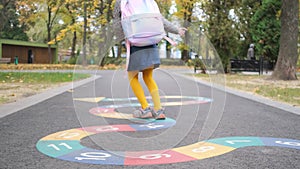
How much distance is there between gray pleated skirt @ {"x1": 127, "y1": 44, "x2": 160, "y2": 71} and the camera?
458 cm

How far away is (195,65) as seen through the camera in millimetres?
4363

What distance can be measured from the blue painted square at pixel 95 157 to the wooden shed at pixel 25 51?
3448 cm

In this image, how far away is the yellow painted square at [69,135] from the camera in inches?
156

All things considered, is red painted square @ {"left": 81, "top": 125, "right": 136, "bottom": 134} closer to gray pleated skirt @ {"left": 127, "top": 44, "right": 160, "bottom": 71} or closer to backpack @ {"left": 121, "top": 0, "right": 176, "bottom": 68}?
gray pleated skirt @ {"left": 127, "top": 44, "right": 160, "bottom": 71}

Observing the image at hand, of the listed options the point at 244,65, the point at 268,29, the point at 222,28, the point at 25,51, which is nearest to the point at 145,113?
the point at 222,28

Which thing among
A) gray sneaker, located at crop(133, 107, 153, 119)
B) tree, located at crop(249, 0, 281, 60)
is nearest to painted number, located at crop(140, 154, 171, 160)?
gray sneaker, located at crop(133, 107, 153, 119)

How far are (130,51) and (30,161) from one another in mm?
2060

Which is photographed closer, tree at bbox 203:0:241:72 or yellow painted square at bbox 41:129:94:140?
yellow painted square at bbox 41:129:94:140

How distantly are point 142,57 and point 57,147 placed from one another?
167 centimetres

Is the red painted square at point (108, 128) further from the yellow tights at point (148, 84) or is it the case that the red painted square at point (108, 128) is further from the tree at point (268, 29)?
the tree at point (268, 29)

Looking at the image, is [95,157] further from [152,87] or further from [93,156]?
[152,87]

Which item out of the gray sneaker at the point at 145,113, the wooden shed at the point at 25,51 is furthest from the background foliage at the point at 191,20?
the wooden shed at the point at 25,51

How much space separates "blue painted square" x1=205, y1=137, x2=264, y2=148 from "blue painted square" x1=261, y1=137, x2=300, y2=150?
8cm

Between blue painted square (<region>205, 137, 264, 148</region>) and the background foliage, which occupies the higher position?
the background foliage
